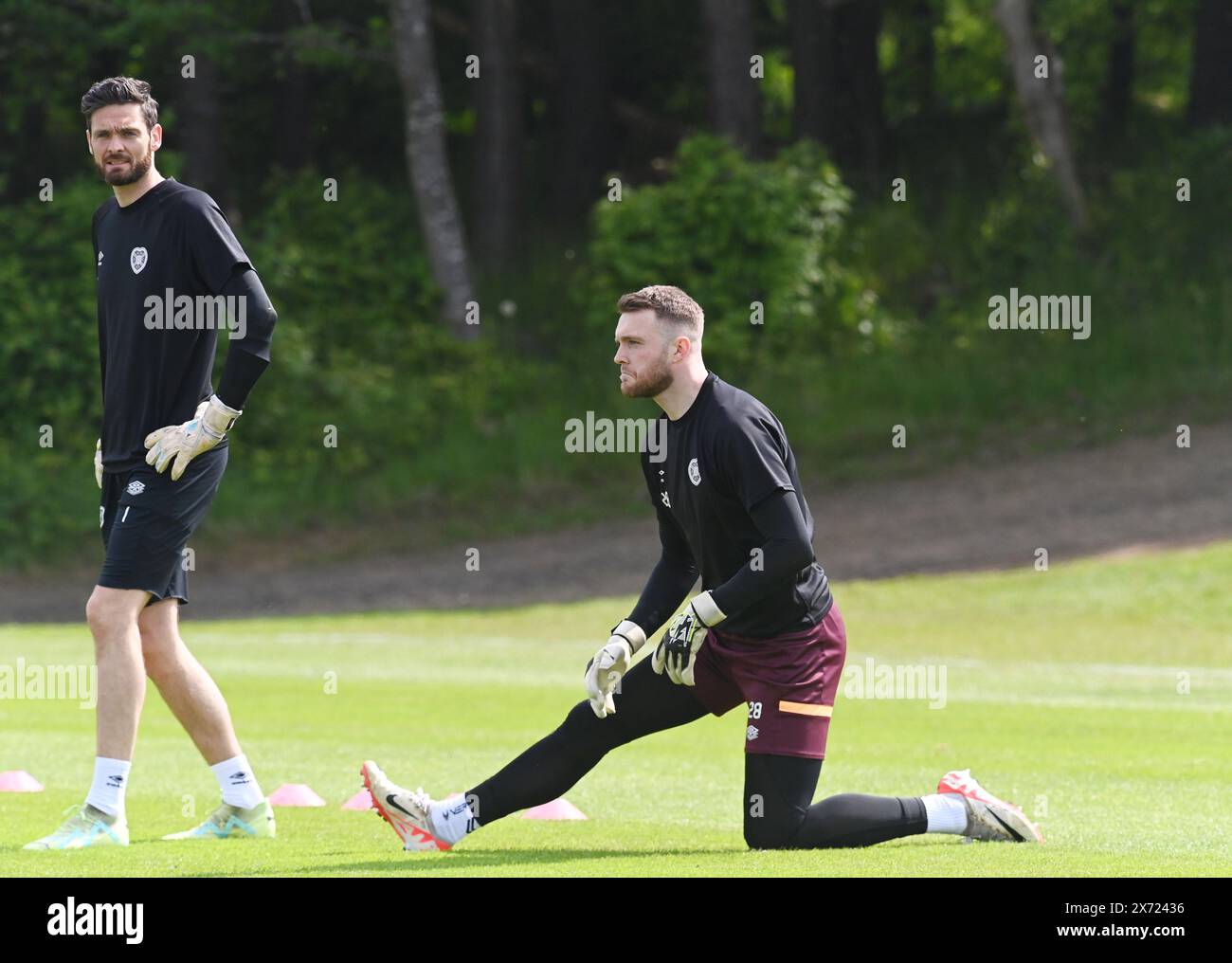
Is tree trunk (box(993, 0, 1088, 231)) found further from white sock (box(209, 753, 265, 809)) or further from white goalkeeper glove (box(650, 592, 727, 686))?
white sock (box(209, 753, 265, 809))

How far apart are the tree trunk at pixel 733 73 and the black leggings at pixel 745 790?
85.4 feet

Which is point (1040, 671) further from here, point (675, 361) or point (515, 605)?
point (675, 361)

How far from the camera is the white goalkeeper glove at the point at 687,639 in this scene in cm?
734

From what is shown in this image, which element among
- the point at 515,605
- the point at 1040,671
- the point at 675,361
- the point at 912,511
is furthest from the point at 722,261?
the point at 675,361

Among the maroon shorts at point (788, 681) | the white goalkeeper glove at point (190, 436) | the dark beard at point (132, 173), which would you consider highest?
the dark beard at point (132, 173)

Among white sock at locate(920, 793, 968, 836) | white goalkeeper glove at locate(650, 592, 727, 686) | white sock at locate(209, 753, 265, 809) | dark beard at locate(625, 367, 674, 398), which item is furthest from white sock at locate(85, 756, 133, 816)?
white sock at locate(920, 793, 968, 836)

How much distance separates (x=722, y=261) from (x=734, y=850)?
24456 millimetres

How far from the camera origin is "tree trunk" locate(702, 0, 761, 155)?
32.9 metres

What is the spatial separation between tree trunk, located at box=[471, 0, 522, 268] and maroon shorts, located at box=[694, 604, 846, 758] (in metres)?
27.6

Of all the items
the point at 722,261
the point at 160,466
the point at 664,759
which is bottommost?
the point at 664,759

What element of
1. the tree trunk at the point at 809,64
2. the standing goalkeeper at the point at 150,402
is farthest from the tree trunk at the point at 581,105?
the standing goalkeeper at the point at 150,402

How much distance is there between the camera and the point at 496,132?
114ft

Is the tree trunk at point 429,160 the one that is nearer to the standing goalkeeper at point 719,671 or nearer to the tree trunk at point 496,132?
the tree trunk at point 496,132
